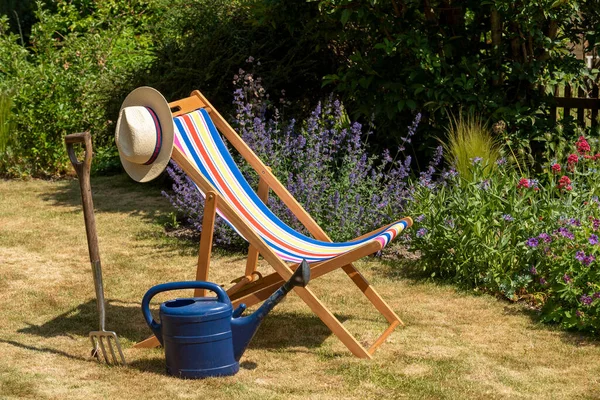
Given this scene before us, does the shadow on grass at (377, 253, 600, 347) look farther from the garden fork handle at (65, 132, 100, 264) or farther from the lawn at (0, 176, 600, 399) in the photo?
the garden fork handle at (65, 132, 100, 264)

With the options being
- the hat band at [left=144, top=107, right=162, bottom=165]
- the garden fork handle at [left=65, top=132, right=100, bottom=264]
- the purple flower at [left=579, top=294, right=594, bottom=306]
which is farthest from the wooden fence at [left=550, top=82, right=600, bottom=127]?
the garden fork handle at [left=65, top=132, right=100, bottom=264]

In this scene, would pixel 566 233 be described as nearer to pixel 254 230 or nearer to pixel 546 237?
pixel 546 237

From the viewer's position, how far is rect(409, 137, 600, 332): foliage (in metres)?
4.75

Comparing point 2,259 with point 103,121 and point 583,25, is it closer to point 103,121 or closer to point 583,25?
point 103,121

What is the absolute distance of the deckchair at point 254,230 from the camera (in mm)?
4188

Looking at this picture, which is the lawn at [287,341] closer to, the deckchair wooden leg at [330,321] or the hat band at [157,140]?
the deckchair wooden leg at [330,321]

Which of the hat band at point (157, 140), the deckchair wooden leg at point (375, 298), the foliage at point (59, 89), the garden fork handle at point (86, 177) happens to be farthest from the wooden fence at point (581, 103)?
the garden fork handle at point (86, 177)

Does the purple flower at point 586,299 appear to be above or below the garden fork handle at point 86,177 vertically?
below

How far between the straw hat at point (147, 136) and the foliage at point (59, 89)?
4.79 m

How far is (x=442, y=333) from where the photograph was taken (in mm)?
4703

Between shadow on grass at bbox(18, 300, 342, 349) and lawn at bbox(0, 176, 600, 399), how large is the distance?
0.01 m

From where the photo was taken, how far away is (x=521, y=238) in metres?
5.32

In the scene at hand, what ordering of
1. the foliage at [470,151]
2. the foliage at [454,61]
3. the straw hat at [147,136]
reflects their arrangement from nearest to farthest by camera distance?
the straw hat at [147,136] < the foliage at [470,151] < the foliage at [454,61]

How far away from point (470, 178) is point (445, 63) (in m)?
1.20
